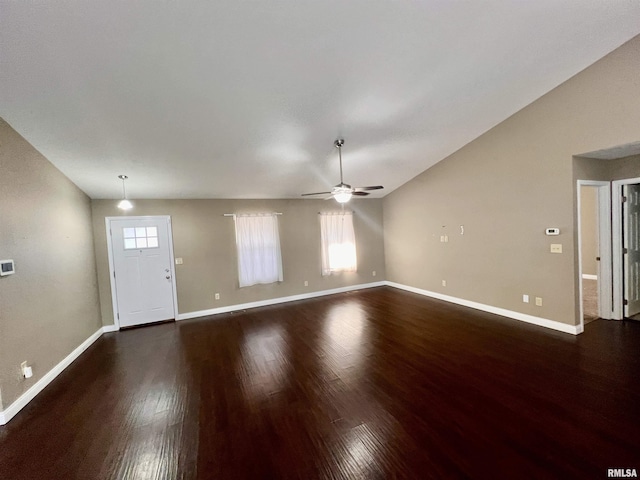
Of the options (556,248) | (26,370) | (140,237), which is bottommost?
(26,370)

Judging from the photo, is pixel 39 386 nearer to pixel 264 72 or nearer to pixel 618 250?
pixel 264 72

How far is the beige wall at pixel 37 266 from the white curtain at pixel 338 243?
457cm

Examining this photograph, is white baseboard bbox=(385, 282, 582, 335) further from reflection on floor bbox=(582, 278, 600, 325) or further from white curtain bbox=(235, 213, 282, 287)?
white curtain bbox=(235, 213, 282, 287)

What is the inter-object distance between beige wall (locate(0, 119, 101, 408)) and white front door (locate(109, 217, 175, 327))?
0.65 metres

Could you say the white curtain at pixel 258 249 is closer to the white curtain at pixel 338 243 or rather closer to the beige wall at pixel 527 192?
the white curtain at pixel 338 243

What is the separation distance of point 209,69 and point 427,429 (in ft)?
11.8

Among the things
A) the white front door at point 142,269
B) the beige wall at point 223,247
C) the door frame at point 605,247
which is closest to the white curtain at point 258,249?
the beige wall at point 223,247

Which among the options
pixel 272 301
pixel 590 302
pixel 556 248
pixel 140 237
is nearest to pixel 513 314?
pixel 556 248

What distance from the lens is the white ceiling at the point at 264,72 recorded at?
1.97m

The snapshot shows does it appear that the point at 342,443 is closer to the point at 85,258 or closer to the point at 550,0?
the point at 550,0

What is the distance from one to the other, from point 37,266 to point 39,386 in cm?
135

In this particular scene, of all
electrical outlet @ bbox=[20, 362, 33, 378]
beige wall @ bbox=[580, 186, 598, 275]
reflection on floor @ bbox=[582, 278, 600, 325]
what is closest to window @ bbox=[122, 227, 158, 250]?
electrical outlet @ bbox=[20, 362, 33, 378]

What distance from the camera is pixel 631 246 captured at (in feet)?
12.6

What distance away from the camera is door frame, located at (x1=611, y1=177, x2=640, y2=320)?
149 inches
